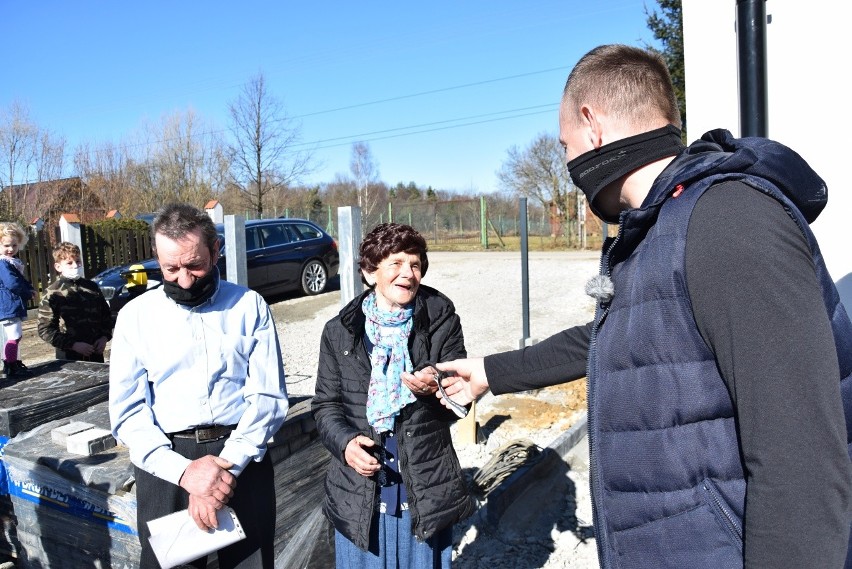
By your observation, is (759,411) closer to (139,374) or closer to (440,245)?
(139,374)

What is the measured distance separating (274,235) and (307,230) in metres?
0.90

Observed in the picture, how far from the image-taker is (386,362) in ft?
9.27

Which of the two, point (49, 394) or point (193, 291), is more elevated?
point (193, 291)

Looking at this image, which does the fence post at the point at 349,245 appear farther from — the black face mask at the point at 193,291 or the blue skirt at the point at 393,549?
the blue skirt at the point at 393,549

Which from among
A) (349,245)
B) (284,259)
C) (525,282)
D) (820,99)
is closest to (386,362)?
(349,245)

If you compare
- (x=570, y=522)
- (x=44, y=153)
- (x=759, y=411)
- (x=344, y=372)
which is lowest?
(x=570, y=522)

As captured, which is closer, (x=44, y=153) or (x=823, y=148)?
(x=823, y=148)

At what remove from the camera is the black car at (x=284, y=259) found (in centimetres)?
1210

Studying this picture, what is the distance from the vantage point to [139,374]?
2701mm

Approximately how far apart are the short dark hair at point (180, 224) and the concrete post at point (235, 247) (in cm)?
238

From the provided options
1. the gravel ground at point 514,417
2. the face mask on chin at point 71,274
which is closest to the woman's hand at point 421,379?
the gravel ground at point 514,417

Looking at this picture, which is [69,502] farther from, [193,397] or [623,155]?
[623,155]

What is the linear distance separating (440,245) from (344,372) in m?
25.8

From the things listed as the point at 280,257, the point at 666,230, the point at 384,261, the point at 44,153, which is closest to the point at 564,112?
the point at 666,230
